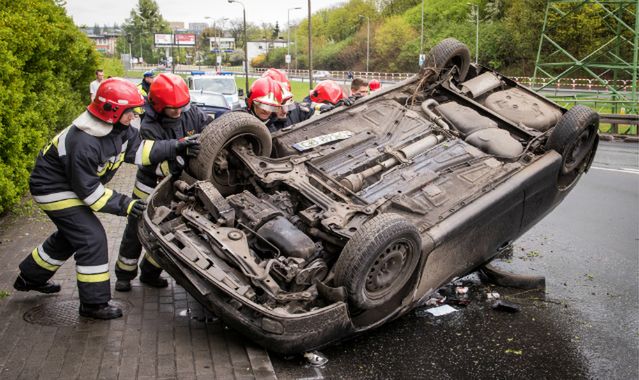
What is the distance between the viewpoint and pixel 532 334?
4922mm

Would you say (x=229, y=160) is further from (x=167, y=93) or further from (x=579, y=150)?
(x=579, y=150)

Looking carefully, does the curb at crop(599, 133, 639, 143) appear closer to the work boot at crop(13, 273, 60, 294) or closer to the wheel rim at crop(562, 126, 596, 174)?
the wheel rim at crop(562, 126, 596, 174)

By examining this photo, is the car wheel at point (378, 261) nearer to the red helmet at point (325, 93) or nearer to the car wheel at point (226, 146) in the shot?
the car wheel at point (226, 146)

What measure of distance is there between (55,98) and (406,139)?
6.05m

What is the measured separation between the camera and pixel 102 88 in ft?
14.5

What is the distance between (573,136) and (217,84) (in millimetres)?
15339

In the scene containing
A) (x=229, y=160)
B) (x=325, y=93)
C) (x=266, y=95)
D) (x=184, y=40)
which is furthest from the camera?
(x=184, y=40)

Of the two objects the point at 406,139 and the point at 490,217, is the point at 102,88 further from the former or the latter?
the point at 490,217

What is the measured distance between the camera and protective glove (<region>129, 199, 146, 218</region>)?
4.46 meters

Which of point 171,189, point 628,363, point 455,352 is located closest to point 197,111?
point 171,189

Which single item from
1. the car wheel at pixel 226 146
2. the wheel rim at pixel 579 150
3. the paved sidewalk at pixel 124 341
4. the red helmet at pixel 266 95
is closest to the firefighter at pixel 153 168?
the paved sidewalk at pixel 124 341

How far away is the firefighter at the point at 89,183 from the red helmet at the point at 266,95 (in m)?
1.47

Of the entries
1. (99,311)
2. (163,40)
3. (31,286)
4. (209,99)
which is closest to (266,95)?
(99,311)

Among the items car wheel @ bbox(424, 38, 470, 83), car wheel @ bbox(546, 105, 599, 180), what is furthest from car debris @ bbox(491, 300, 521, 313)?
car wheel @ bbox(424, 38, 470, 83)
